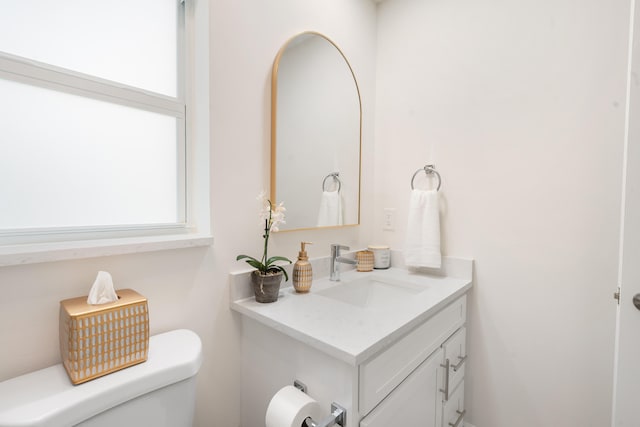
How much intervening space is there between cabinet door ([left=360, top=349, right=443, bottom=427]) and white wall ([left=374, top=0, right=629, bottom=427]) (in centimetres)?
42

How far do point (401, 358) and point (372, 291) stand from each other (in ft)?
1.88

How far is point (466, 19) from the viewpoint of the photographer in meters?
1.43

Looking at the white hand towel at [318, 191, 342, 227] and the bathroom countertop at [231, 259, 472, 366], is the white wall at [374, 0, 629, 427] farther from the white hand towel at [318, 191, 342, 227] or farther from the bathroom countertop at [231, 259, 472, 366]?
the white hand towel at [318, 191, 342, 227]

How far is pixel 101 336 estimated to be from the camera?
2.32 feet

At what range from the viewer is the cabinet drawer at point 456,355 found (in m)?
1.24

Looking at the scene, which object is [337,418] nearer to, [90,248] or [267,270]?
[267,270]

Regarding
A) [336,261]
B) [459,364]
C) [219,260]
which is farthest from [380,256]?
[219,260]

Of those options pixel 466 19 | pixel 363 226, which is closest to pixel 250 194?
pixel 363 226

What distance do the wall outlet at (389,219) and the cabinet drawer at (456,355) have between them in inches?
24.2

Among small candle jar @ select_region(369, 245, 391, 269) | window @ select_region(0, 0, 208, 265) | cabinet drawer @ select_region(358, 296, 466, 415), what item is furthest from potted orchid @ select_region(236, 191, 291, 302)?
small candle jar @ select_region(369, 245, 391, 269)

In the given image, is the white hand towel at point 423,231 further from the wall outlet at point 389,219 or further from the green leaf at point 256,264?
the green leaf at point 256,264

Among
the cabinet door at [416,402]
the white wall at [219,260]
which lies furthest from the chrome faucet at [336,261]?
the cabinet door at [416,402]

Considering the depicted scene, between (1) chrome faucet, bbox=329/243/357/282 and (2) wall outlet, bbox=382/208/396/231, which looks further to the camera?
(2) wall outlet, bbox=382/208/396/231

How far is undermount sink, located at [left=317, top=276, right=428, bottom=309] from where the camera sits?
1.37 m
